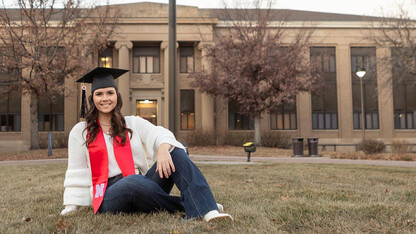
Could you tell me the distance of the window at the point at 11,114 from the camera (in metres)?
29.0

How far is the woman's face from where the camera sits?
3.37 metres

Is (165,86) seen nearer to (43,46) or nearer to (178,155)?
(43,46)

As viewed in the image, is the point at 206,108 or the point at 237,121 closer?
the point at 206,108

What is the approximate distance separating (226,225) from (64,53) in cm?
1870

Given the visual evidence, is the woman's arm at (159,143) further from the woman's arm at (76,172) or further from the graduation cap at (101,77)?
the woman's arm at (76,172)

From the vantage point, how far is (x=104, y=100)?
3.38 meters

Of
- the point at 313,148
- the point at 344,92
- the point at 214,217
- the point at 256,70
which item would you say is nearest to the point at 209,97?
the point at 256,70

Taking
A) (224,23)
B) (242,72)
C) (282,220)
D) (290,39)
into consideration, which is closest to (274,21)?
(290,39)

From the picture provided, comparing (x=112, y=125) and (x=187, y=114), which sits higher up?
(x=187, y=114)

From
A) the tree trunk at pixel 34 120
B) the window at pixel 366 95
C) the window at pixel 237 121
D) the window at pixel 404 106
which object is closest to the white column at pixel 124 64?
the tree trunk at pixel 34 120

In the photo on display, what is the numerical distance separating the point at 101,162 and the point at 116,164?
0.15 m

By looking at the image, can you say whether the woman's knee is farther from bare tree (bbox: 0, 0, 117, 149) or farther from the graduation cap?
bare tree (bbox: 0, 0, 117, 149)

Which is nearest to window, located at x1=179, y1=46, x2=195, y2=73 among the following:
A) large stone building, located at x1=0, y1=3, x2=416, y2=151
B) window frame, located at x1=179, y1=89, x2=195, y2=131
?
large stone building, located at x1=0, y1=3, x2=416, y2=151

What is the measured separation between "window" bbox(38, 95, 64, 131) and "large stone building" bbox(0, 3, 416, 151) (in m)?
0.08
